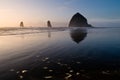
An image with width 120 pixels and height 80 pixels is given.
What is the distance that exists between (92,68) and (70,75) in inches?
66.5

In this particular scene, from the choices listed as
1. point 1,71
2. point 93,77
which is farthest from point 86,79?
point 1,71

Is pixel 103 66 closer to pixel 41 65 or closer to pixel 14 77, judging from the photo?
pixel 41 65

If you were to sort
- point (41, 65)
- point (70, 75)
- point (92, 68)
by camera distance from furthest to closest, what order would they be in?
point (41, 65), point (92, 68), point (70, 75)

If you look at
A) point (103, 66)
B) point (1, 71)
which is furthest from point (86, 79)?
point (1, 71)

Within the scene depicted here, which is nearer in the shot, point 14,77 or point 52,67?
point 14,77

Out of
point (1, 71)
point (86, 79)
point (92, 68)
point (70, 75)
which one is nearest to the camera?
point (86, 79)

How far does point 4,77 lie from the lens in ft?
25.6

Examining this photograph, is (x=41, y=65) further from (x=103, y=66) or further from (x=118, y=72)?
(x=118, y=72)

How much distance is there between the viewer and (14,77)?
7.82 meters

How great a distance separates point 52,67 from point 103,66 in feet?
9.11

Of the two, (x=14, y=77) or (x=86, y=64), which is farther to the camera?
(x=86, y=64)

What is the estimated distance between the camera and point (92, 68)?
30.6 ft

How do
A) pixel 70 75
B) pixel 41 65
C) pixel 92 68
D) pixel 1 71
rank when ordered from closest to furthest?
pixel 70 75 → pixel 1 71 → pixel 92 68 → pixel 41 65

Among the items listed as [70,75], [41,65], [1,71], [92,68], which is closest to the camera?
[70,75]
